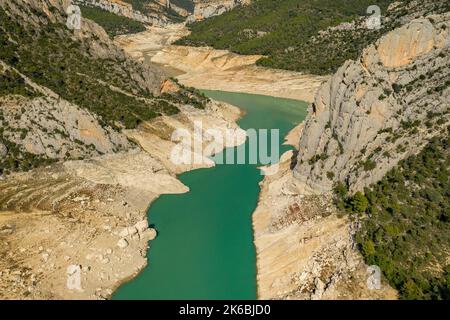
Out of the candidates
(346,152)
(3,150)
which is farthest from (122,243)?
(346,152)

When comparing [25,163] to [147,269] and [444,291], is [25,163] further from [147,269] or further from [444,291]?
[444,291]

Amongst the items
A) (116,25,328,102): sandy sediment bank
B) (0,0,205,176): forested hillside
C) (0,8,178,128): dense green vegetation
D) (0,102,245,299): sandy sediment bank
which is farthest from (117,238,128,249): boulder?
(116,25,328,102): sandy sediment bank

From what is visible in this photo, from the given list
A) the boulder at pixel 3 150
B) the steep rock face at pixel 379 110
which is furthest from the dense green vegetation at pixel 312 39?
the boulder at pixel 3 150

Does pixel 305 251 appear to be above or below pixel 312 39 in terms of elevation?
below

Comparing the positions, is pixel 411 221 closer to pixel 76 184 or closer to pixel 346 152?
pixel 346 152

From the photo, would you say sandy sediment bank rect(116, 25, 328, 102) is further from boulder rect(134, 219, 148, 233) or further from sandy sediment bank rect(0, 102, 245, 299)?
boulder rect(134, 219, 148, 233)

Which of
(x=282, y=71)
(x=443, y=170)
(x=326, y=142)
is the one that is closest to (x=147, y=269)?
(x=326, y=142)
